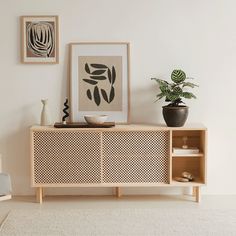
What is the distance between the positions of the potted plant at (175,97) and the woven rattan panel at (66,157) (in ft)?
1.99

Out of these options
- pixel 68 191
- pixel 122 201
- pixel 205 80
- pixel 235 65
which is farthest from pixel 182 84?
pixel 68 191

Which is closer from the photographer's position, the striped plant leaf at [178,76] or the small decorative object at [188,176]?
the striped plant leaf at [178,76]

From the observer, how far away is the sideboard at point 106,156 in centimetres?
385

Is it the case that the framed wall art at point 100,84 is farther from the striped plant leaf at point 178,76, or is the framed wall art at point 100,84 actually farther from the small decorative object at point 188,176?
the small decorative object at point 188,176

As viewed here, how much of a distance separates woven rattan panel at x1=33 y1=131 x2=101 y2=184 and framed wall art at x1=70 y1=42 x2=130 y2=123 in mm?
310

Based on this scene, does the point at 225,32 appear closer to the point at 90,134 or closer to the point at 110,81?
the point at 110,81

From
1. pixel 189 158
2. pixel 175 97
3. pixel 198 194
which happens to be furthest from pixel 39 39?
pixel 198 194

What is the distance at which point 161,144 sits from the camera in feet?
12.8

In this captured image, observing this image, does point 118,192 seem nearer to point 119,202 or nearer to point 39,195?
point 119,202

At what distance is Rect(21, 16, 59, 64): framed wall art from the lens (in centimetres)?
404

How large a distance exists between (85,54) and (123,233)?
1655 mm

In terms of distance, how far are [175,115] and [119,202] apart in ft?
2.93

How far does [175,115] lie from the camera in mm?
3818

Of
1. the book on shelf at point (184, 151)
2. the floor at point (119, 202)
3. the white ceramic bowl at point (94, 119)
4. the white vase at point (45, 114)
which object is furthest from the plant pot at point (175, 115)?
Answer: the white vase at point (45, 114)
